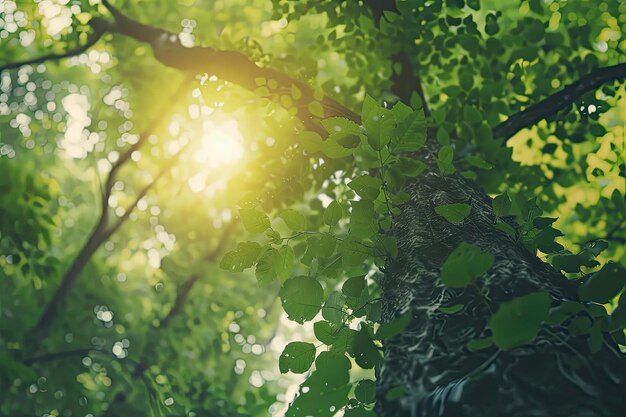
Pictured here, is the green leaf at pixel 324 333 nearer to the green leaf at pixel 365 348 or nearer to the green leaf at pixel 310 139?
the green leaf at pixel 365 348

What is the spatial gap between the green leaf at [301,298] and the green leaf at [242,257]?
0.64 ft

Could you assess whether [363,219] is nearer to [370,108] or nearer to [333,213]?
[333,213]

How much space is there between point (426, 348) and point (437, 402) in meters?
0.27

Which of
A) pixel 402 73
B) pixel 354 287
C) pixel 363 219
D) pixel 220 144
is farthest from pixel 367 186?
pixel 220 144

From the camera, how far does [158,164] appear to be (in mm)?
9766

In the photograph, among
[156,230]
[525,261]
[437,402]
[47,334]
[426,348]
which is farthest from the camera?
[156,230]

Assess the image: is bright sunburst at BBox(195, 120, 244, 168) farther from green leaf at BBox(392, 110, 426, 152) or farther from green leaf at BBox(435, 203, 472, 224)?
green leaf at BBox(435, 203, 472, 224)

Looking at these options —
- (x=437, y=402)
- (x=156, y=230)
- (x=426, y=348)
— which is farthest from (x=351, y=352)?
(x=156, y=230)

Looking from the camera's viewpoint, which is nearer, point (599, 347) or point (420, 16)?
point (599, 347)

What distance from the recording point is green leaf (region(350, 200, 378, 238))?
1.82 meters

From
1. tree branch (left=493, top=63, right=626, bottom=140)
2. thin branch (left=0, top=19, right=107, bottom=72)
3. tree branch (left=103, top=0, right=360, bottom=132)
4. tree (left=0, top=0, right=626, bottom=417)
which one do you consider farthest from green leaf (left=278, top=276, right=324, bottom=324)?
thin branch (left=0, top=19, right=107, bottom=72)

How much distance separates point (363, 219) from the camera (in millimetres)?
1824

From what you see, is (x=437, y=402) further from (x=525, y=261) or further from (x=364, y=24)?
(x=364, y=24)

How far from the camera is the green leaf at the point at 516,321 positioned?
107 cm
